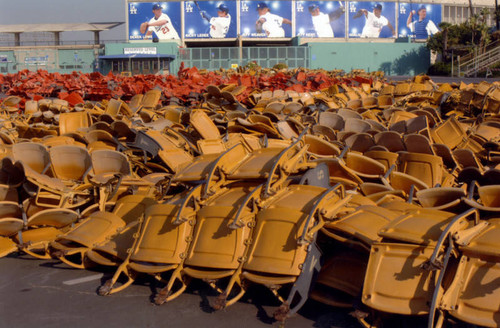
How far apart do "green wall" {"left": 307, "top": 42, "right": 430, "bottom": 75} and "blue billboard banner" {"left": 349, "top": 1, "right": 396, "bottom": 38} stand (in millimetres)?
9202

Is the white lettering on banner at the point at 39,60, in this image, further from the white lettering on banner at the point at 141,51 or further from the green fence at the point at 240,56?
the green fence at the point at 240,56

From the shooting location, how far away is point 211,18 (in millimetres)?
59031

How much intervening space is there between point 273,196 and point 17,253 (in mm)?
2714

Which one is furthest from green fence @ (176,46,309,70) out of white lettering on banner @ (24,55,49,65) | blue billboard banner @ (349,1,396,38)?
blue billboard banner @ (349,1,396,38)

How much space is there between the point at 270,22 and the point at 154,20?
43.2 ft

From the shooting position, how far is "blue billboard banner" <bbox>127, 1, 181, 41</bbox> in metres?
59.2

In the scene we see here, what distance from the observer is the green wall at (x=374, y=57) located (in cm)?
4900

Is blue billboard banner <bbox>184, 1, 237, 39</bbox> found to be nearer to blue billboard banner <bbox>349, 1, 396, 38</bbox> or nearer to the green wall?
blue billboard banner <bbox>349, 1, 396, 38</bbox>

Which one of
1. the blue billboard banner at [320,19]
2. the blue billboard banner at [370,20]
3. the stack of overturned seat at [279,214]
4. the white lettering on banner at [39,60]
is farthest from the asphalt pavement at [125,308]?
the blue billboard banner at [370,20]

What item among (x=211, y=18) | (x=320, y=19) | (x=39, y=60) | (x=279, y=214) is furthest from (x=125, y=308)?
(x=320, y=19)

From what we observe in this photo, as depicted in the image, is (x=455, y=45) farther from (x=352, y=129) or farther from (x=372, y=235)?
(x=372, y=235)

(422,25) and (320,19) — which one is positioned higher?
(320,19)

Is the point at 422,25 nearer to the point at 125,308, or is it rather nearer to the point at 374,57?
the point at 374,57

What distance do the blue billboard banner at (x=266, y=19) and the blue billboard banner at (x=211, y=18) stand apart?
1.25 metres
